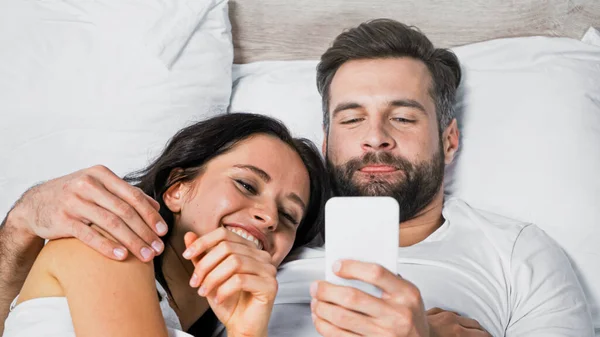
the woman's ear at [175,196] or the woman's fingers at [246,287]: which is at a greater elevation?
the woman's fingers at [246,287]

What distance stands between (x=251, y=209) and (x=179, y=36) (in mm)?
735

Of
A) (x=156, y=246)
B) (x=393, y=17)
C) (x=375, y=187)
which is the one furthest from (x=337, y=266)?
(x=393, y=17)

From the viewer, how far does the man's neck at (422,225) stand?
1.63 meters

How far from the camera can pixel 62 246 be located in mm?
1078

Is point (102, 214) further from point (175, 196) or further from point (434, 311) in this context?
point (434, 311)

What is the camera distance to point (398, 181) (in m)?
1.54

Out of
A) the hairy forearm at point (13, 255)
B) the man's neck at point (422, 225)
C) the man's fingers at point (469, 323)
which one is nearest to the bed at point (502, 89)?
the man's neck at point (422, 225)

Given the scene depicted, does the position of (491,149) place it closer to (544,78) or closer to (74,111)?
(544,78)

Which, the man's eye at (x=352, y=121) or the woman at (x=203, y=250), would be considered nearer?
the woman at (x=203, y=250)

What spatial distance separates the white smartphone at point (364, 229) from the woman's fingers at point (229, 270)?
4.7 inches

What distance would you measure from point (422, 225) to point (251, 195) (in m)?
0.52

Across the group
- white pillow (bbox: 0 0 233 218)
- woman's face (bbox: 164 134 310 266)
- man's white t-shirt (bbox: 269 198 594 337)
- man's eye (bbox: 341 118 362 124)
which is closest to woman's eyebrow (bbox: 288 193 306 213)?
woman's face (bbox: 164 134 310 266)

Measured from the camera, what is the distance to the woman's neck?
50.8 inches

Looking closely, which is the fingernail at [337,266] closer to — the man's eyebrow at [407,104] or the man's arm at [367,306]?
the man's arm at [367,306]
